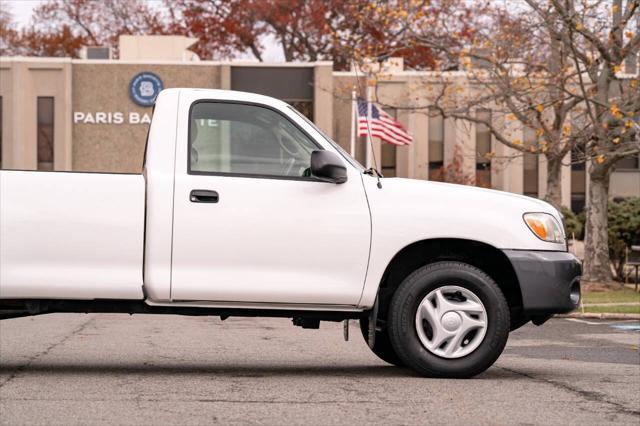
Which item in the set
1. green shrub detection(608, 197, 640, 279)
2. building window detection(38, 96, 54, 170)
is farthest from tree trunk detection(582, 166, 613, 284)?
building window detection(38, 96, 54, 170)

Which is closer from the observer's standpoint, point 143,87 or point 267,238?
point 267,238

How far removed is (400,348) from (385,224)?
2.87 feet

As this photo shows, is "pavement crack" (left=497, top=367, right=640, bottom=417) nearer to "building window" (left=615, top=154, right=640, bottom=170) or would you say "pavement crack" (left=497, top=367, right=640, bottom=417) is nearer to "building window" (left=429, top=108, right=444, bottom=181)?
"building window" (left=429, top=108, right=444, bottom=181)

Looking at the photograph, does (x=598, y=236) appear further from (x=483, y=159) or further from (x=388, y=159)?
(x=388, y=159)

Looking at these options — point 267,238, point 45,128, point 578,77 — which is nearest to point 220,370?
point 267,238

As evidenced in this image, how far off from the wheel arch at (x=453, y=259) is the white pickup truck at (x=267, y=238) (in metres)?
0.06

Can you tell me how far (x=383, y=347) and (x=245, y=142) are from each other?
2077 mm

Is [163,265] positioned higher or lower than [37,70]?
lower

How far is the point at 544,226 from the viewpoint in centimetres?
889

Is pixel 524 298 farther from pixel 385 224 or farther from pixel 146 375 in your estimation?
pixel 146 375

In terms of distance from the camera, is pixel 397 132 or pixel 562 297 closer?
pixel 562 297

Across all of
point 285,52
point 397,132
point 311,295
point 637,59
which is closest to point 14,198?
point 311,295

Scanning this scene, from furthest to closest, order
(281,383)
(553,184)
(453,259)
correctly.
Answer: (553,184)
(453,259)
(281,383)

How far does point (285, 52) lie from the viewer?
55969 millimetres
